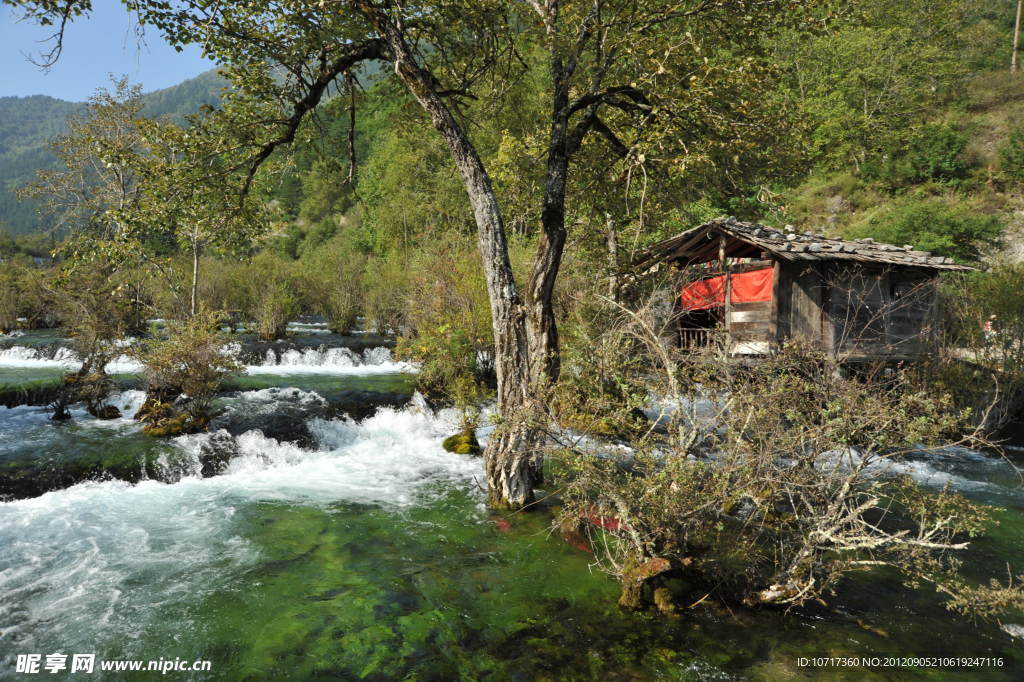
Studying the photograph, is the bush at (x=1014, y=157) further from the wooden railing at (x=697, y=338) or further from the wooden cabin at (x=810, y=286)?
the wooden railing at (x=697, y=338)

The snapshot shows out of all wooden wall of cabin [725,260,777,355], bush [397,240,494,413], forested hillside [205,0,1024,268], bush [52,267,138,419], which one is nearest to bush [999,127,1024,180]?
forested hillside [205,0,1024,268]

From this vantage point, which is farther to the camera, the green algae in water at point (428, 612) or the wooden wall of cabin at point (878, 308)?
the wooden wall of cabin at point (878, 308)

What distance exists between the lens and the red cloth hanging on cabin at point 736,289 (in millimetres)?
16250

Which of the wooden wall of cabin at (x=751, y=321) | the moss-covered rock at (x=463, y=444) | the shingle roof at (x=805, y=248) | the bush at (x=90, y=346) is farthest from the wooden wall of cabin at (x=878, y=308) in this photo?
the bush at (x=90, y=346)

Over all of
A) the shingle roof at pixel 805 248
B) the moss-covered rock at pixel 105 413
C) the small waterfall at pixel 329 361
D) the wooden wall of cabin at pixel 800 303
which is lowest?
the moss-covered rock at pixel 105 413

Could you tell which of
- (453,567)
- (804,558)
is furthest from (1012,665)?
(453,567)

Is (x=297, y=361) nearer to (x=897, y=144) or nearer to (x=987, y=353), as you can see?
(x=987, y=353)

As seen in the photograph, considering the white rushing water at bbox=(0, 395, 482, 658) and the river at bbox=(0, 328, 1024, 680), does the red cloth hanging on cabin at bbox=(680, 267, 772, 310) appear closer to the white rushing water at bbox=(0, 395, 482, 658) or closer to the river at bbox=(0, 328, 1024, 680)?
the river at bbox=(0, 328, 1024, 680)

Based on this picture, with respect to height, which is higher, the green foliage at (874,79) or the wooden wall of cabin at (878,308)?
the green foliage at (874,79)

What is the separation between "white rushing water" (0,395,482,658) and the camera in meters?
5.51

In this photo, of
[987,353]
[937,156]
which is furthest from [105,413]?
[937,156]

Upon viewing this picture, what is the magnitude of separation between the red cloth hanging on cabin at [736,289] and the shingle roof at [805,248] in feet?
3.75

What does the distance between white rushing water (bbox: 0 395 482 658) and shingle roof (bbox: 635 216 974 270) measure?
827 cm

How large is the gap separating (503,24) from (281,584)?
328 inches
